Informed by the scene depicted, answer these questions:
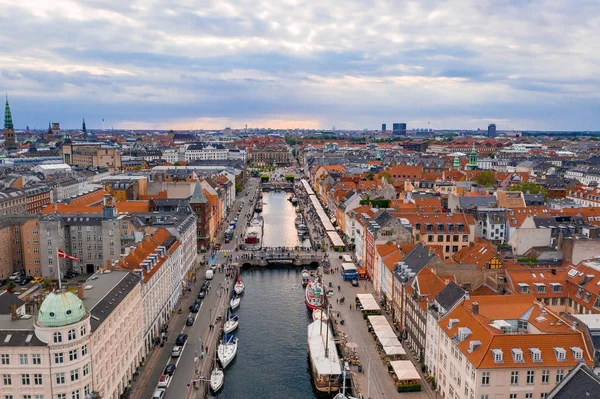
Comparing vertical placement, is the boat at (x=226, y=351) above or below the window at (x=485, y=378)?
below

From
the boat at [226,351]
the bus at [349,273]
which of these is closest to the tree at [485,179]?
the bus at [349,273]

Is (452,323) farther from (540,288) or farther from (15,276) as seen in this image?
(15,276)

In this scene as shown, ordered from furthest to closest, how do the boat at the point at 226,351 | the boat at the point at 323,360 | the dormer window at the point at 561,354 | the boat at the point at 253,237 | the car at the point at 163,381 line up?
the boat at the point at 253,237, the boat at the point at 226,351, the boat at the point at 323,360, the car at the point at 163,381, the dormer window at the point at 561,354

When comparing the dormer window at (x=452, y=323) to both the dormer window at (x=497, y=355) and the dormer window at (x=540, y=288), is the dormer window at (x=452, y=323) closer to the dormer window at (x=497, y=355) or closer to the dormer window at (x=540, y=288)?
the dormer window at (x=497, y=355)

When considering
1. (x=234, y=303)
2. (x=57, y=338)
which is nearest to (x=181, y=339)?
(x=234, y=303)

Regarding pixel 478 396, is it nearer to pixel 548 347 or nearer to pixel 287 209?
pixel 548 347

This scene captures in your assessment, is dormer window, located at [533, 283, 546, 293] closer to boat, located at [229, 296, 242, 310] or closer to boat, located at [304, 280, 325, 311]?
boat, located at [304, 280, 325, 311]
